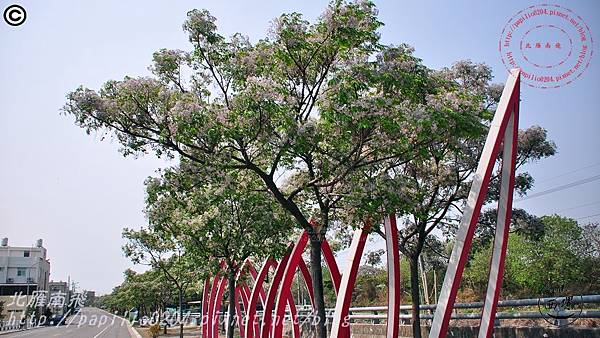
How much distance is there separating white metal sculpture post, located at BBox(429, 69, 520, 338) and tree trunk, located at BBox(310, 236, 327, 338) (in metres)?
2.47

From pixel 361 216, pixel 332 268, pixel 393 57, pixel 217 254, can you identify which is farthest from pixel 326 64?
pixel 217 254

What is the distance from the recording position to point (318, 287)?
1197 cm

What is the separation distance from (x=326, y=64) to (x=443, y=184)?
6.02 m

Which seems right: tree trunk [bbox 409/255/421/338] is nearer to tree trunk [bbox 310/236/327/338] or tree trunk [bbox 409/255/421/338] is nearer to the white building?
tree trunk [bbox 310/236/327/338]

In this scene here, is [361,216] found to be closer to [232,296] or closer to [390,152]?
[390,152]

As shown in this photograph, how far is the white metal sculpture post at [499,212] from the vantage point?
36.1 feet

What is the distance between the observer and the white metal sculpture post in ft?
36.1

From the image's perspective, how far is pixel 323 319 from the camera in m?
11.9

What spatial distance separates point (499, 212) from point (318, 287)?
4.86 meters

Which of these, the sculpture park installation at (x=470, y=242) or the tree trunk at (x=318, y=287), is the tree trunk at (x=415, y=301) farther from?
the tree trunk at (x=318, y=287)

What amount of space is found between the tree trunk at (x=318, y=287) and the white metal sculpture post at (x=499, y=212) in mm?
2472

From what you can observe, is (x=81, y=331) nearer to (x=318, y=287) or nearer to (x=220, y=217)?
(x=220, y=217)

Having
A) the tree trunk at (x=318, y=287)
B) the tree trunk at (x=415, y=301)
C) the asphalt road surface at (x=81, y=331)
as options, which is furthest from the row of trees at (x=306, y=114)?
the asphalt road surface at (x=81, y=331)

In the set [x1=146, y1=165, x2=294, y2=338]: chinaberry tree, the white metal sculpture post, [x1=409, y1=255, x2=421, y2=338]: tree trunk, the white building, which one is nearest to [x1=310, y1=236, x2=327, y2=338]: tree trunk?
[x1=146, y1=165, x2=294, y2=338]: chinaberry tree
